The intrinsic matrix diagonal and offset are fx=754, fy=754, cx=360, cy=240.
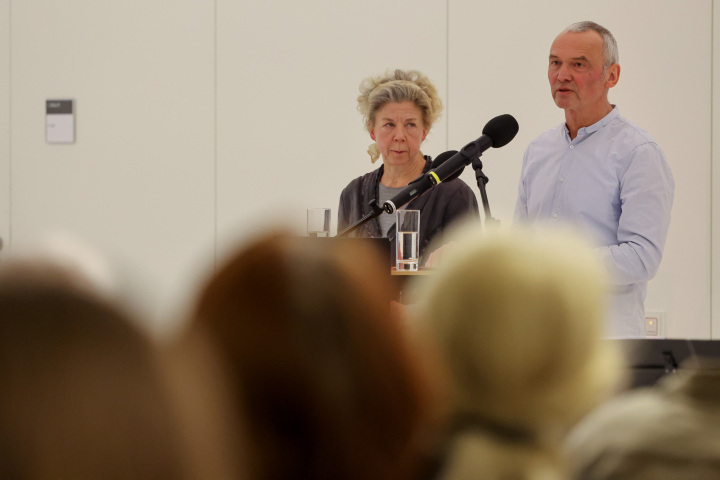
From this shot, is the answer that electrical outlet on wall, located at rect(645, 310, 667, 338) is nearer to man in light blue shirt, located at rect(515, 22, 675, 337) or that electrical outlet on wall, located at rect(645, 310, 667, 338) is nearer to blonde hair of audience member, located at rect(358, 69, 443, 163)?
man in light blue shirt, located at rect(515, 22, 675, 337)

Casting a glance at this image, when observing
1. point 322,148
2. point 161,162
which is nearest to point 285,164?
point 322,148

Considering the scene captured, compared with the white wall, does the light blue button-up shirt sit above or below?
below

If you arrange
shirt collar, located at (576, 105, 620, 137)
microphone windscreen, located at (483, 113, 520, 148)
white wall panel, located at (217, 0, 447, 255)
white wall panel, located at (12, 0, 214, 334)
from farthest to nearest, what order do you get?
white wall panel, located at (12, 0, 214, 334) → white wall panel, located at (217, 0, 447, 255) → shirt collar, located at (576, 105, 620, 137) → microphone windscreen, located at (483, 113, 520, 148)

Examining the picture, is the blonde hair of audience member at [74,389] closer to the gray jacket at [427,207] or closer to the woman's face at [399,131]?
the gray jacket at [427,207]

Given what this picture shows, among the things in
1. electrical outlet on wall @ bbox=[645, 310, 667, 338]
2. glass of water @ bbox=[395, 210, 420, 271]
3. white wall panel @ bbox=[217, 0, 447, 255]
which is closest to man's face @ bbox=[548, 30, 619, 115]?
glass of water @ bbox=[395, 210, 420, 271]

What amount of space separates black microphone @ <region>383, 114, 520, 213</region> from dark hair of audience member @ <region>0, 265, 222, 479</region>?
1469 millimetres

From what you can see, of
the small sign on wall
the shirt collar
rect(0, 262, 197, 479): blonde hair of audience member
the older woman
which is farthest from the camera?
the small sign on wall

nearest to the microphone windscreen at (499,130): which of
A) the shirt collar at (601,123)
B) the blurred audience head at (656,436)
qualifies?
the shirt collar at (601,123)

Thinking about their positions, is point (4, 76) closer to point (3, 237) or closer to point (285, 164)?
point (3, 237)

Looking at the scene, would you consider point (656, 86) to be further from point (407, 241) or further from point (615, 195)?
point (407, 241)

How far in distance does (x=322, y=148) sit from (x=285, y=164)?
23 centimetres

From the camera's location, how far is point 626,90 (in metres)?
3.88

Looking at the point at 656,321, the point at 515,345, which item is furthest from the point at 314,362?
the point at 656,321

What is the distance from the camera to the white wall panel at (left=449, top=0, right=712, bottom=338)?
3.82 metres
